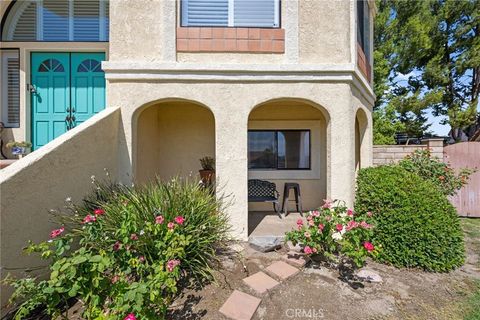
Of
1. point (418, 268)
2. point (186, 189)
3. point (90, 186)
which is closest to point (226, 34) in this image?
point (186, 189)

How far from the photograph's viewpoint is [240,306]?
116 inches

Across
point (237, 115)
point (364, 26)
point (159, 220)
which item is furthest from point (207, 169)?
point (364, 26)

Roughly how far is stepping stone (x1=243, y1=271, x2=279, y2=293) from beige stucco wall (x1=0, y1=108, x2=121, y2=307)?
112 inches

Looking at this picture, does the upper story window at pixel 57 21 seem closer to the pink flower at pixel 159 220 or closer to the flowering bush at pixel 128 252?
the flowering bush at pixel 128 252

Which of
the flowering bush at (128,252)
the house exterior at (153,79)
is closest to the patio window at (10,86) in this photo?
the house exterior at (153,79)

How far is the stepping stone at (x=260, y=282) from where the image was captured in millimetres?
3262

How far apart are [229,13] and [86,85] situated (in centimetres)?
Result: 395

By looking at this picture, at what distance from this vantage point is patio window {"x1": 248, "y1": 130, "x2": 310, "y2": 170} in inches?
274

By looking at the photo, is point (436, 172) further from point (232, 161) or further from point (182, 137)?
point (182, 137)

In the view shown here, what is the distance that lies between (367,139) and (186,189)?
17.0 feet

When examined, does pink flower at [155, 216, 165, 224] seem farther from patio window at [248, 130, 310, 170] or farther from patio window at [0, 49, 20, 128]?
patio window at [0, 49, 20, 128]

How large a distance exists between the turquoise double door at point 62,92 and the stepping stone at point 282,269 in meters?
5.51

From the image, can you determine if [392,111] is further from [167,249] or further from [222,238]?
[167,249]

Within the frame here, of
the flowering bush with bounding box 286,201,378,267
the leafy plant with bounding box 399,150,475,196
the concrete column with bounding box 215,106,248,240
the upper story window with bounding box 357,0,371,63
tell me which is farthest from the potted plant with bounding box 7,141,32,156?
the leafy plant with bounding box 399,150,475,196
